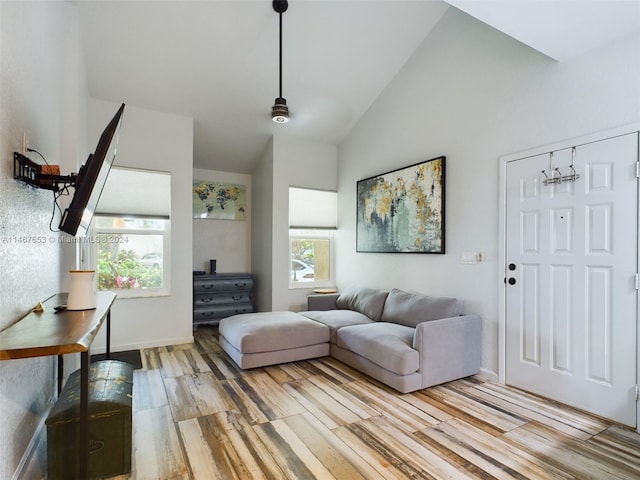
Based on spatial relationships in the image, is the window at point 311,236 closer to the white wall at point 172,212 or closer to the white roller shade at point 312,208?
the white roller shade at point 312,208

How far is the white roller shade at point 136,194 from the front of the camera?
4031mm

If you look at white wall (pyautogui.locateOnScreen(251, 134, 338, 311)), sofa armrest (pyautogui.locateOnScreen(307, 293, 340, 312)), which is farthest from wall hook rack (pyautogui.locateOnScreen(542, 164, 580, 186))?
white wall (pyautogui.locateOnScreen(251, 134, 338, 311))

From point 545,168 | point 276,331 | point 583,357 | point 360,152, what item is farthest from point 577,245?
point 360,152

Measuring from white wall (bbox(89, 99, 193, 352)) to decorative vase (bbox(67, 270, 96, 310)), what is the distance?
86.9 inches

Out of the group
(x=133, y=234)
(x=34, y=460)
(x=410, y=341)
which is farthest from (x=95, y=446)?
(x=133, y=234)

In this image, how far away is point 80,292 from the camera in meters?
2.05

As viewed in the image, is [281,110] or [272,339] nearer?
[281,110]

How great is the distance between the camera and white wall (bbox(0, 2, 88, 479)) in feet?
5.02

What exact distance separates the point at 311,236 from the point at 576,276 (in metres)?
3.59

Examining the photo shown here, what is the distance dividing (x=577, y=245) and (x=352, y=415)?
2.18 meters

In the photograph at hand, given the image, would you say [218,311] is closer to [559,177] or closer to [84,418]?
[84,418]

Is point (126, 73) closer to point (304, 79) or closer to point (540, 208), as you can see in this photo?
point (304, 79)

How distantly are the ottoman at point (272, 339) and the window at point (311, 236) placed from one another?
4.75ft

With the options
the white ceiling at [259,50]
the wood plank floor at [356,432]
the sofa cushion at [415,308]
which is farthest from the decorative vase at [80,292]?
the sofa cushion at [415,308]
